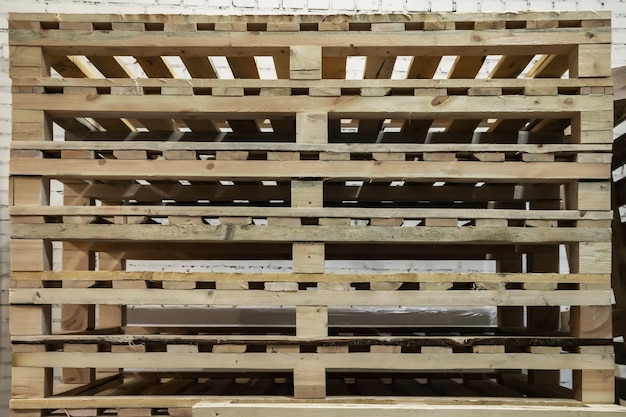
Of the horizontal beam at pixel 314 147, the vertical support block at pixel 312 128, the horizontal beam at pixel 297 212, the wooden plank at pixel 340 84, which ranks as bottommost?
the horizontal beam at pixel 297 212

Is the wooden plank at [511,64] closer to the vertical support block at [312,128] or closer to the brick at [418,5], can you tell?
the vertical support block at [312,128]

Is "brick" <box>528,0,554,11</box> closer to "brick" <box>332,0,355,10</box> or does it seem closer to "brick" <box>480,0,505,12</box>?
"brick" <box>480,0,505,12</box>

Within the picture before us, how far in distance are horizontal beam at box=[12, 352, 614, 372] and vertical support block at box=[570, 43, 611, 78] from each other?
43.0 inches

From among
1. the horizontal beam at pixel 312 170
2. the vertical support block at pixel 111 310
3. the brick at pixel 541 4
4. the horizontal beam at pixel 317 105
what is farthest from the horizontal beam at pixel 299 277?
the brick at pixel 541 4

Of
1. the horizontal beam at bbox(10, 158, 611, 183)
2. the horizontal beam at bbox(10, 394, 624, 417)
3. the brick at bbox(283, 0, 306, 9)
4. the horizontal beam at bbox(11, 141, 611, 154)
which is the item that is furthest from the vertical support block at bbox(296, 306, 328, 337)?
the brick at bbox(283, 0, 306, 9)

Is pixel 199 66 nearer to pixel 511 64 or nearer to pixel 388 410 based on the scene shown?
pixel 511 64

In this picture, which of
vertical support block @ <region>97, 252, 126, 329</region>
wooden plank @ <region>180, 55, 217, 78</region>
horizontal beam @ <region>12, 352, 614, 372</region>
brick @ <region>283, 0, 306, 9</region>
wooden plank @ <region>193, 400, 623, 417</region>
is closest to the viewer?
wooden plank @ <region>193, 400, 623, 417</region>

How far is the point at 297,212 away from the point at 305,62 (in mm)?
591

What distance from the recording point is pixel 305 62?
231 centimetres

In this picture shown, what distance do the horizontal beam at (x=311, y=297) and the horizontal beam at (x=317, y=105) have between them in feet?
2.30

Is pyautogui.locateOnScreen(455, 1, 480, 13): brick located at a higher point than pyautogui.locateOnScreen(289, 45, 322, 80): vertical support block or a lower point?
higher

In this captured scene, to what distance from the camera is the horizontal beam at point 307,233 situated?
2.27m

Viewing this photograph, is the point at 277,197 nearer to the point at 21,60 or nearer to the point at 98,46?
the point at 98,46

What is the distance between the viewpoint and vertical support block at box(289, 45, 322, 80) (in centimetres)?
231
